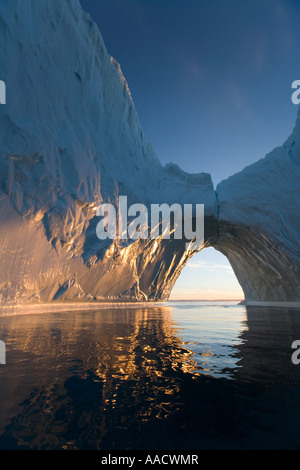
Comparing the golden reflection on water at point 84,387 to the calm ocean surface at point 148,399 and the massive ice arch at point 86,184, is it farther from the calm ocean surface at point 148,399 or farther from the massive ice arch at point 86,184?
the massive ice arch at point 86,184

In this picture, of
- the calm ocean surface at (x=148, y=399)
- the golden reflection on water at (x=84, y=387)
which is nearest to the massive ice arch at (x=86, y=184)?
the golden reflection on water at (x=84, y=387)

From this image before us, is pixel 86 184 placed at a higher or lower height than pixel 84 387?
higher

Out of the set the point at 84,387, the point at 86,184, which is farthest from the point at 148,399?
the point at 86,184

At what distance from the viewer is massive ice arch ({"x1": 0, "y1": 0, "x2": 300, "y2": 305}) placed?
11.6 m

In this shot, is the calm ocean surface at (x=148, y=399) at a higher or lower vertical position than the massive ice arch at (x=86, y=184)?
lower

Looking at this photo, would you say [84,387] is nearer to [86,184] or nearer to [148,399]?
[148,399]

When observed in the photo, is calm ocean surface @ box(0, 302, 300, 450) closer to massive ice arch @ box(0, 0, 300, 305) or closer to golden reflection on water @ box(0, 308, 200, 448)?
golden reflection on water @ box(0, 308, 200, 448)

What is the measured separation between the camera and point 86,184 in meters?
15.3

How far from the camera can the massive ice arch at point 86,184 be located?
11.6m

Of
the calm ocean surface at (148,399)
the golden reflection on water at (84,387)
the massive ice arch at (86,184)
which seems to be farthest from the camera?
the massive ice arch at (86,184)

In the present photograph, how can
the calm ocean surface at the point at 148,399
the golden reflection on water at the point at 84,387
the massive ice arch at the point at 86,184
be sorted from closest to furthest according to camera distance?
the calm ocean surface at the point at 148,399 → the golden reflection on water at the point at 84,387 → the massive ice arch at the point at 86,184

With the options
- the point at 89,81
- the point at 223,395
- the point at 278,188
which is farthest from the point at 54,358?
the point at 278,188

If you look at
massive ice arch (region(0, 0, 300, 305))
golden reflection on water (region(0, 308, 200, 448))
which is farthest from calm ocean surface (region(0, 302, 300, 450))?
massive ice arch (region(0, 0, 300, 305))
